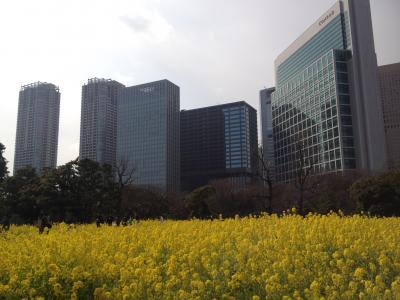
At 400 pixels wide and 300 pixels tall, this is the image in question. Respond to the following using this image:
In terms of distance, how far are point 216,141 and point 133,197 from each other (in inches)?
3519

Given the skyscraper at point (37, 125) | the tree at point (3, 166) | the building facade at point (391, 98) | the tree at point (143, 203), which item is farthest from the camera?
the skyscraper at point (37, 125)

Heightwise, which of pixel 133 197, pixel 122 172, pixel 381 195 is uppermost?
pixel 122 172

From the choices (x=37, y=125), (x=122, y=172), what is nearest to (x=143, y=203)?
(x=122, y=172)

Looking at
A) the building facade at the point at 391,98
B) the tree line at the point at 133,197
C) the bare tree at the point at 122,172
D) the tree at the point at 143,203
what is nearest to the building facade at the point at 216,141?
the building facade at the point at 391,98

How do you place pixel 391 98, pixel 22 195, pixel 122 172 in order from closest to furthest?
pixel 22 195 < pixel 122 172 < pixel 391 98

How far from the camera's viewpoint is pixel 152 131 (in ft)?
384

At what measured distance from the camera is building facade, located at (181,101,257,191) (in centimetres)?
12231

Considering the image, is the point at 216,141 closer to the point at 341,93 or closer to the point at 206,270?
the point at 341,93

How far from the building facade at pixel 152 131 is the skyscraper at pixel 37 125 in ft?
62.5

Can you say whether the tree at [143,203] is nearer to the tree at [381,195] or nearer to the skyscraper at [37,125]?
the tree at [381,195]

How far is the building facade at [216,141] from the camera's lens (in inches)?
4815

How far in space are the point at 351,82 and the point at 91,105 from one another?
75829 mm

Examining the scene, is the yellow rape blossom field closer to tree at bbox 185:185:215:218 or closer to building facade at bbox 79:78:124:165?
tree at bbox 185:185:215:218

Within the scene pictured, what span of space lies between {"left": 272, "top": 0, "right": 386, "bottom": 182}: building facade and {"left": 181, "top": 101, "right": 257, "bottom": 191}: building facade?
2634 centimetres
